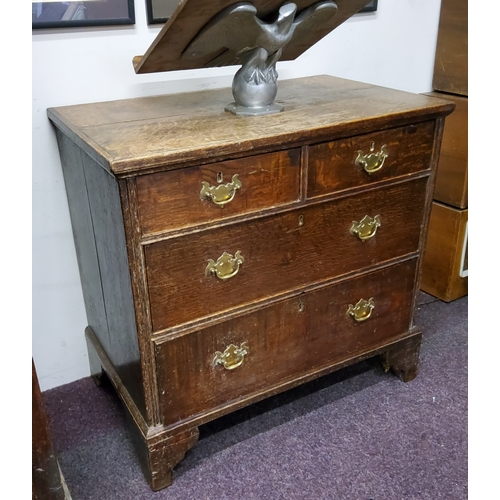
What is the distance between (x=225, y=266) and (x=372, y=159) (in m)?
0.46

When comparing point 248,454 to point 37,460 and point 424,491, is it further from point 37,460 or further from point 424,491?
point 37,460

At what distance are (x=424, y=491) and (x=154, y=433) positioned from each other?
0.71m

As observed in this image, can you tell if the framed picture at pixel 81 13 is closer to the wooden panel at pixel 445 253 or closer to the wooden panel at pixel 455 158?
the wooden panel at pixel 455 158

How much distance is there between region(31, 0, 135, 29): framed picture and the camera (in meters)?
1.39

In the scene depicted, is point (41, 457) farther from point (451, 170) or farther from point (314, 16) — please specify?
point (451, 170)

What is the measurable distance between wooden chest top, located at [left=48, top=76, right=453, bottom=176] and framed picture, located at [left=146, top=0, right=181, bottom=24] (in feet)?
0.67

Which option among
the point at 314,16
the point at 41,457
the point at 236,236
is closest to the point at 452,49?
the point at 314,16

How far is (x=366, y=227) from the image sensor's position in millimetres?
1492

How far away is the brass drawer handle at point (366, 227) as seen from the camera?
147 centimetres

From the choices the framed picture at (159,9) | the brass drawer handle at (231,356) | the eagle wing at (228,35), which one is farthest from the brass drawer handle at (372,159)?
the framed picture at (159,9)

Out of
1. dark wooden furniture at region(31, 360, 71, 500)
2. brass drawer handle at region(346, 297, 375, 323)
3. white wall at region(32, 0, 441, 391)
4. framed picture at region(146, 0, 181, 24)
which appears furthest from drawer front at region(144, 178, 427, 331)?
framed picture at region(146, 0, 181, 24)

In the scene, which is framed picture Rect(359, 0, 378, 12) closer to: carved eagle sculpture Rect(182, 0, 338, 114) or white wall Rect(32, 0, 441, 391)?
white wall Rect(32, 0, 441, 391)

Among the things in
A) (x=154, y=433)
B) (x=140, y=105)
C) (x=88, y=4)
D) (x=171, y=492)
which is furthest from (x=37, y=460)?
(x=88, y=4)

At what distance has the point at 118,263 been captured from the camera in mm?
1282
